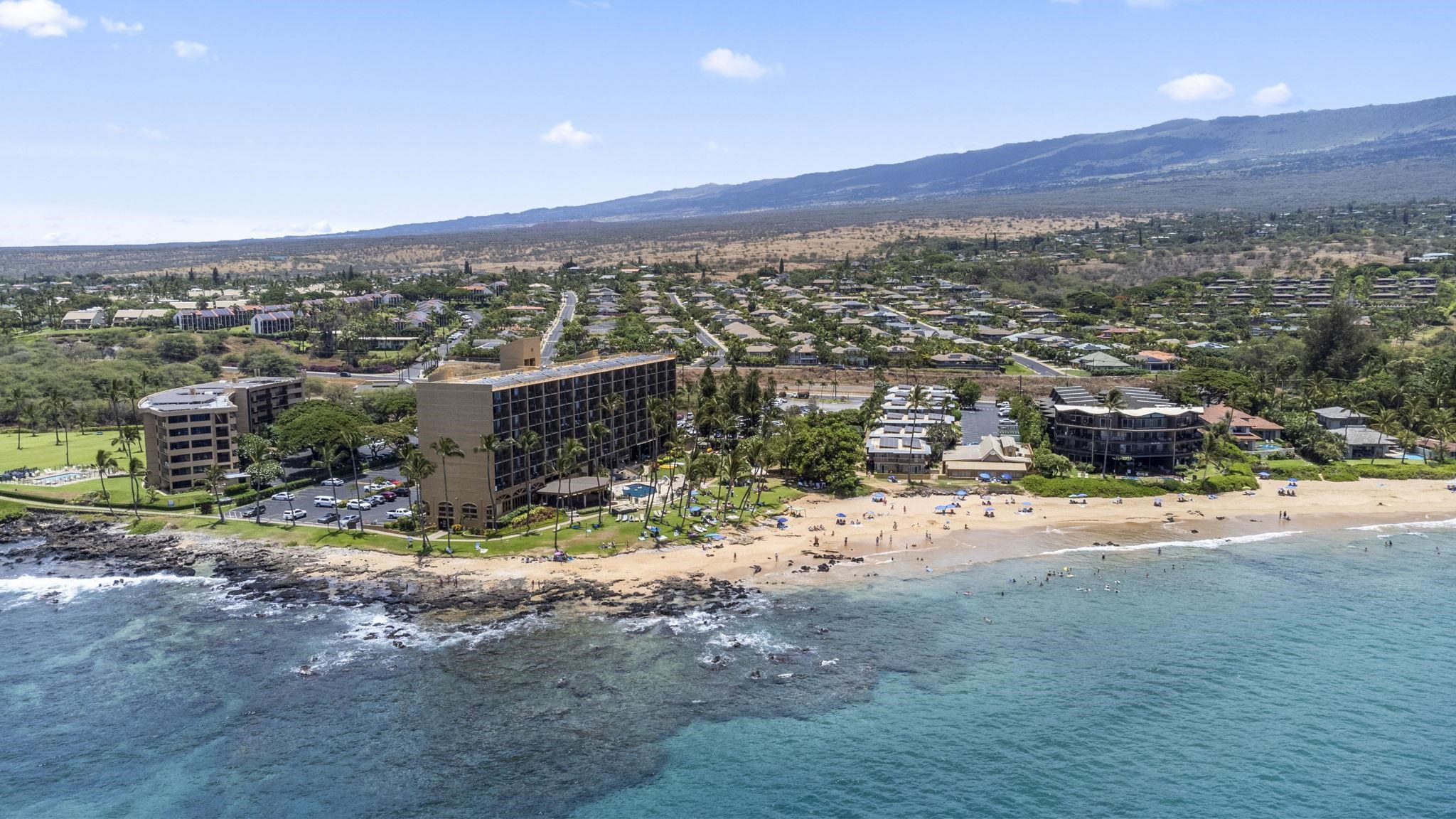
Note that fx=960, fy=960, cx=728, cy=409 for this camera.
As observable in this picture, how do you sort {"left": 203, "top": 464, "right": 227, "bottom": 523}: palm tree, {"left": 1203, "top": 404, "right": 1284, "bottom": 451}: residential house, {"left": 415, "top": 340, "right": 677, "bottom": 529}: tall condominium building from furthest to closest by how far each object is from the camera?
{"left": 1203, "top": 404, "right": 1284, "bottom": 451}: residential house, {"left": 203, "top": 464, "right": 227, "bottom": 523}: palm tree, {"left": 415, "top": 340, "right": 677, "bottom": 529}: tall condominium building

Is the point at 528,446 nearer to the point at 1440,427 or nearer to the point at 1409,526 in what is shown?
the point at 1409,526

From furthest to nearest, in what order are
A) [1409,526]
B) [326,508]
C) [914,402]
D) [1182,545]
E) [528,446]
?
1. [914,402]
2. [326,508]
3. [1409,526]
4. [1182,545]
5. [528,446]

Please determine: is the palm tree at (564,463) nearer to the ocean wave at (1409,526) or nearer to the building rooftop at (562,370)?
the building rooftop at (562,370)

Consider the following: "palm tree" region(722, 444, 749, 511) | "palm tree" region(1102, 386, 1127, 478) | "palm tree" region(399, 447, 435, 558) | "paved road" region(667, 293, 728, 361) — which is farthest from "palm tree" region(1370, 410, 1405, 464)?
"palm tree" region(399, 447, 435, 558)

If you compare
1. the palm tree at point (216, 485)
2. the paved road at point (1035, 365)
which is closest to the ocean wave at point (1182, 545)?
the paved road at point (1035, 365)

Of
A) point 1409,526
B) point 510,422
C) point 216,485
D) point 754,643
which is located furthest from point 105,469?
point 1409,526

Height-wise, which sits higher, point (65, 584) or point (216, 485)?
point (216, 485)

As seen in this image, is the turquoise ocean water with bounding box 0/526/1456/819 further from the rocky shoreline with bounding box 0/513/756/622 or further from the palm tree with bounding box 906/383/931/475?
the palm tree with bounding box 906/383/931/475
